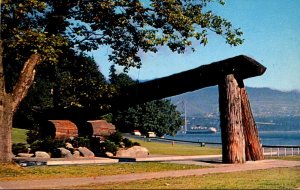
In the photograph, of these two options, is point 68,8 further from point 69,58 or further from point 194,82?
point 194,82

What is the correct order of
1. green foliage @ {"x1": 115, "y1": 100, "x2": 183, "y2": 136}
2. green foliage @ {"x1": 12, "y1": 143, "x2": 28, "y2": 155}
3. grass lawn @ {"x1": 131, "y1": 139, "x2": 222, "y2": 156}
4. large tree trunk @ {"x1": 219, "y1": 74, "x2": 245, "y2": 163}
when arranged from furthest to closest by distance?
green foliage @ {"x1": 115, "y1": 100, "x2": 183, "y2": 136} → grass lawn @ {"x1": 131, "y1": 139, "x2": 222, "y2": 156} → green foliage @ {"x1": 12, "y1": 143, "x2": 28, "y2": 155} → large tree trunk @ {"x1": 219, "y1": 74, "x2": 245, "y2": 163}

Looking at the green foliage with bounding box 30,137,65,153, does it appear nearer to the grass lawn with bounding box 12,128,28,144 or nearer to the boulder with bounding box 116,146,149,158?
the boulder with bounding box 116,146,149,158

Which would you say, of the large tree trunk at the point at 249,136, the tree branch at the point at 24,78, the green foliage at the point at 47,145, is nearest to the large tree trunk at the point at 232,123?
the large tree trunk at the point at 249,136

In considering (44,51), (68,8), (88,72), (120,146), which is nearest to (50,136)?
(120,146)

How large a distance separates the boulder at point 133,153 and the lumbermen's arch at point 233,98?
29.6 ft

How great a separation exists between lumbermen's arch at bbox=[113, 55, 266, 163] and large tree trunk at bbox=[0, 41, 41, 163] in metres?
7.83

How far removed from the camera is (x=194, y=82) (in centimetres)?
2241

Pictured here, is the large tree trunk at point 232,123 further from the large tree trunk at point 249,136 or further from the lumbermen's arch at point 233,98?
the large tree trunk at point 249,136

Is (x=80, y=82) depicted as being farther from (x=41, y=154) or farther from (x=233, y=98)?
(x=233, y=98)

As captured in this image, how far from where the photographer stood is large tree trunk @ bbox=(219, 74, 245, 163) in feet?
65.6

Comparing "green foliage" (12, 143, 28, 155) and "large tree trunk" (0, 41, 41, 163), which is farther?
"green foliage" (12, 143, 28, 155)

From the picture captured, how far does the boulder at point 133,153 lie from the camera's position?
98.4ft

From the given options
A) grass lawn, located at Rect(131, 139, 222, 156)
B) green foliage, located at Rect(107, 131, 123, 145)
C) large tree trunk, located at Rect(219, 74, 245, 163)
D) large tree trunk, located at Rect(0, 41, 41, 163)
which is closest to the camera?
large tree trunk, located at Rect(0, 41, 41, 163)

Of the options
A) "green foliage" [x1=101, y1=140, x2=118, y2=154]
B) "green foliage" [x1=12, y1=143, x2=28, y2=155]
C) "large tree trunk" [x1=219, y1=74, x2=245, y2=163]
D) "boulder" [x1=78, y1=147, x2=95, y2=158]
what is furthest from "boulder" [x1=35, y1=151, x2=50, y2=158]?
"large tree trunk" [x1=219, y1=74, x2=245, y2=163]
